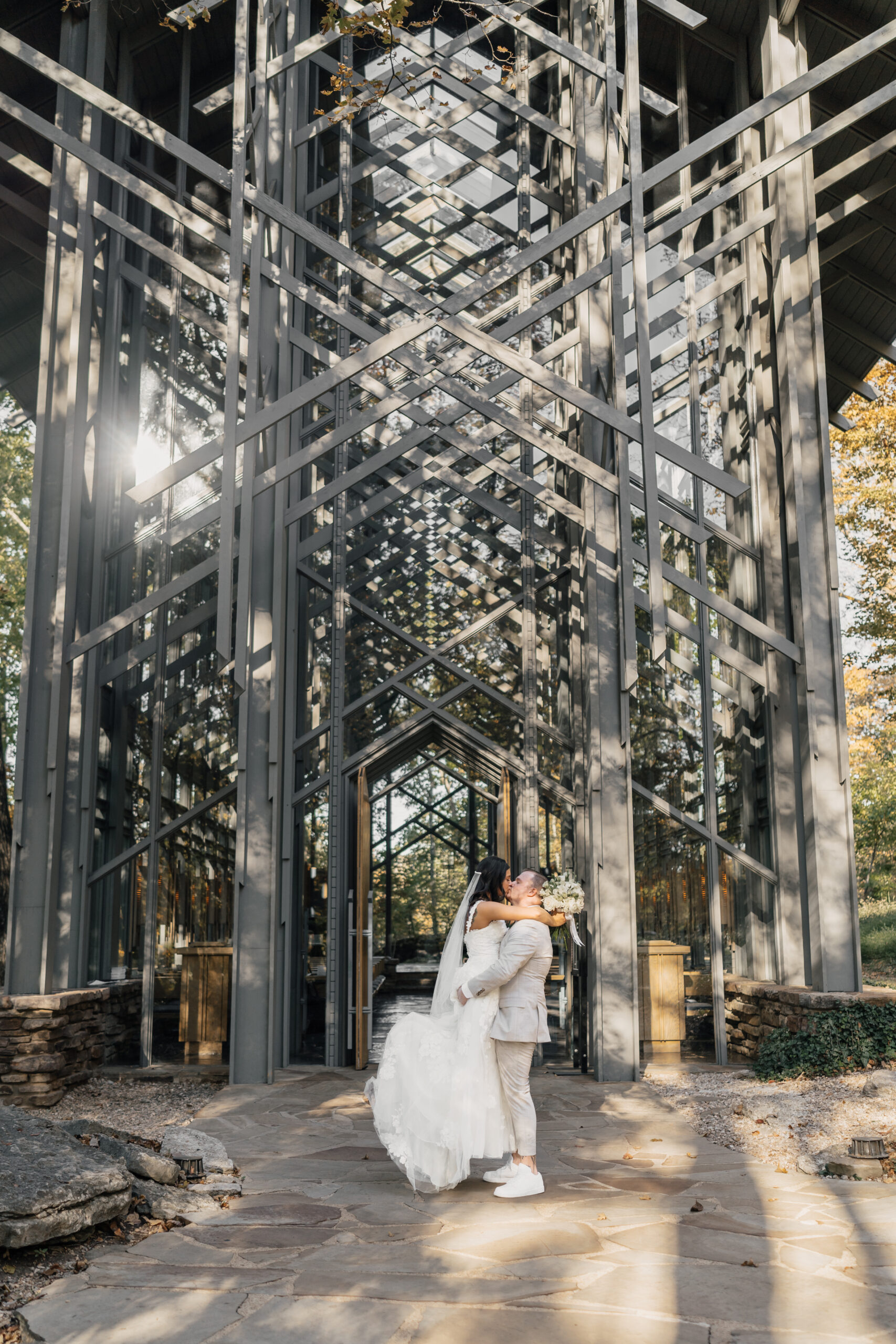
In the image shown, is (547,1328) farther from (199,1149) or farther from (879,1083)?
(879,1083)

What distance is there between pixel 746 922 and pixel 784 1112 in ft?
8.55

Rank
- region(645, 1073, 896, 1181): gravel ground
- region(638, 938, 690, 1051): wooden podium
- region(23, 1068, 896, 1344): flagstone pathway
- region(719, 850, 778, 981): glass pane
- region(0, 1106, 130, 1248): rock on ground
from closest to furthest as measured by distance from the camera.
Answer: region(23, 1068, 896, 1344): flagstone pathway, region(0, 1106, 130, 1248): rock on ground, region(645, 1073, 896, 1181): gravel ground, region(638, 938, 690, 1051): wooden podium, region(719, 850, 778, 981): glass pane

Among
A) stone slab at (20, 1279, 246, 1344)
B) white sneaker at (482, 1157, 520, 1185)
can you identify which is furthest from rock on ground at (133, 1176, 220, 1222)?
white sneaker at (482, 1157, 520, 1185)

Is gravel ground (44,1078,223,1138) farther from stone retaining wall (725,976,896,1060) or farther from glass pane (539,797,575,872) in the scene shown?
stone retaining wall (725,976,896,1060)

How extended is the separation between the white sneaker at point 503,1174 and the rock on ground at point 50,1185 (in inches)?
66.0

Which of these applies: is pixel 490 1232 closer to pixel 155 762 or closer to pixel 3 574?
pixel 155 762

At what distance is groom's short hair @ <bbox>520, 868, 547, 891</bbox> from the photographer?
538 cm

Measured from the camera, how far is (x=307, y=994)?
986 centimetres

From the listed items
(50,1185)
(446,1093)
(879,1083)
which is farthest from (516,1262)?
(879,1083)

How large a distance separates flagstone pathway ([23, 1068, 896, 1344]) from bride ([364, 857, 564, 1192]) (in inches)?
8.2

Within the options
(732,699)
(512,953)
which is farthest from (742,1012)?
(512,953)

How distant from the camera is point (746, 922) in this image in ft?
29.9

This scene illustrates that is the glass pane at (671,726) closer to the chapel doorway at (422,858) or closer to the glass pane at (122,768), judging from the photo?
the glass pane at (122,768)

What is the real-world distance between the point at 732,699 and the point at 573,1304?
6486 mm
